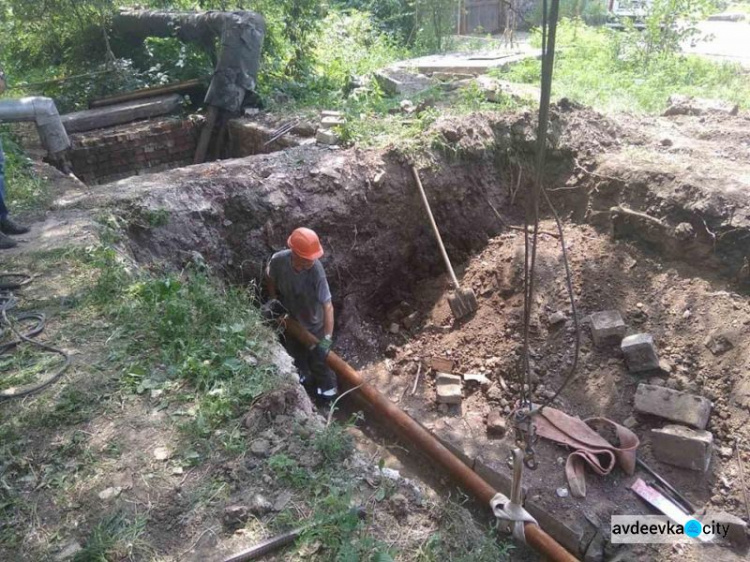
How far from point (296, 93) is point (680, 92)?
18.5 feet

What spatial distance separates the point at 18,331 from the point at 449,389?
10.5 feet

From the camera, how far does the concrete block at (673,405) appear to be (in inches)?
162

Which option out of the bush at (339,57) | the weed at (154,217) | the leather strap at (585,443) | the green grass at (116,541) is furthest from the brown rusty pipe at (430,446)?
the bush at (339,57)

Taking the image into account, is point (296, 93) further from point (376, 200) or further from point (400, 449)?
point (400, 449)

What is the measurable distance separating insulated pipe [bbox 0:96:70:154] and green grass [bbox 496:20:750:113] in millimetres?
6170

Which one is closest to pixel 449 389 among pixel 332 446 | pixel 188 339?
pixel 332 446

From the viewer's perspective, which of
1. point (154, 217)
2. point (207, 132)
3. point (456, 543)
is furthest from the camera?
point (207, 132)

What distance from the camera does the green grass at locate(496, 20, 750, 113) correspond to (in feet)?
25.0

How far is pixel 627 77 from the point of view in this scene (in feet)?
28.1

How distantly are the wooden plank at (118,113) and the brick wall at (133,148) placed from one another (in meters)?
0.13

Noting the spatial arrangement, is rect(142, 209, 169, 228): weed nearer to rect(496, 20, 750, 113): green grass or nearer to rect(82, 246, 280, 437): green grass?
rect(82, 246, 280, 437): green grass

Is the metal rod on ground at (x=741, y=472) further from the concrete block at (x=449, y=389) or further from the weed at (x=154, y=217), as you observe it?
the weed at (x=154, y=217)

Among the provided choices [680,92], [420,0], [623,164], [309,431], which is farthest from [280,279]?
[420,0]

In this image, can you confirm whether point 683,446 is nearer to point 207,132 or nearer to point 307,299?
point 307,299
